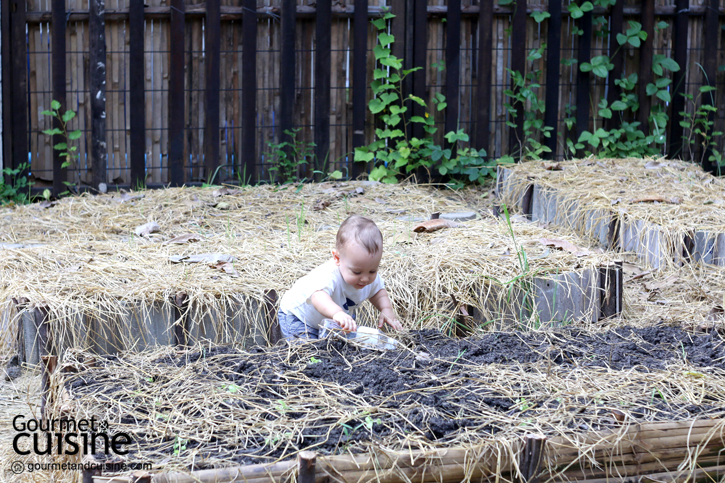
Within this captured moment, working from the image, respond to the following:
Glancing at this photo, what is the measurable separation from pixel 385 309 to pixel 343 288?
0.21 meters

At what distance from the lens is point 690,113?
7.00 meters

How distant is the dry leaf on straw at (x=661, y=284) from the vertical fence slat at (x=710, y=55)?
131 inches

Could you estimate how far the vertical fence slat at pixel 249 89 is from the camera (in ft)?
19.7

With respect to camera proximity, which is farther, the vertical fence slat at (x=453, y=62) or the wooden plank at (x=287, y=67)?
the vertical fence slat at (x=453, y=62)

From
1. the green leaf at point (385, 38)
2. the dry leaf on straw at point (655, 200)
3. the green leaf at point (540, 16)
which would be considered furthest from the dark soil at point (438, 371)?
the green leaf at point (540, 16)

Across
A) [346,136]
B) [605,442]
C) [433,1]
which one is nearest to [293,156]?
[346,136]

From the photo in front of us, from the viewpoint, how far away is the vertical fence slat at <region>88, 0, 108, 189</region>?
580 cm

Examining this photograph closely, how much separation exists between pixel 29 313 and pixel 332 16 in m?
4.22

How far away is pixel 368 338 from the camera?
2711 mm

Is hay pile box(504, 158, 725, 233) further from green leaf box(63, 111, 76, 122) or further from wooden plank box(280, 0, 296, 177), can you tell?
green leaf box(63, 111, 76, 122)

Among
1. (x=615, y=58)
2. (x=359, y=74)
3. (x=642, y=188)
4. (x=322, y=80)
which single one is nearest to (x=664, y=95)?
(x=615, y=58)

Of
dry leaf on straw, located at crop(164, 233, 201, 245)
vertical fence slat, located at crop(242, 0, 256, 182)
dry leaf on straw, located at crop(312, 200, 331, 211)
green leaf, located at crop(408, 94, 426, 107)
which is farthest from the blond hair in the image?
green leaf, located at crop(408, 94, 426, 107)

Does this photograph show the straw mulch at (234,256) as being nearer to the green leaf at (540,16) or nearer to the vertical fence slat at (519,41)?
the vertical fence slat at (519,41)

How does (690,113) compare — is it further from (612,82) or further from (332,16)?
(332,16)
